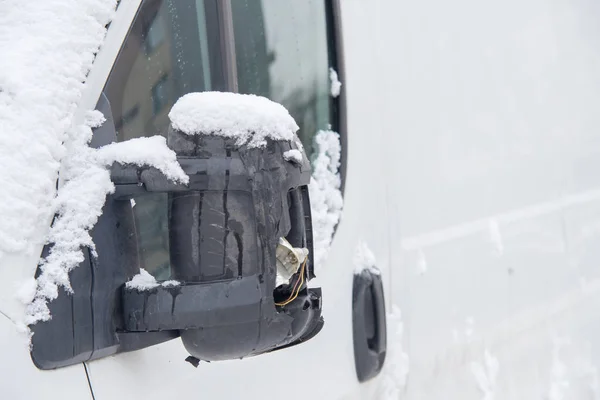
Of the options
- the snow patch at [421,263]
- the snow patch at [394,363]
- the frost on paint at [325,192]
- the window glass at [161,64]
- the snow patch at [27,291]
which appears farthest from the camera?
the snow patch at [421,263]

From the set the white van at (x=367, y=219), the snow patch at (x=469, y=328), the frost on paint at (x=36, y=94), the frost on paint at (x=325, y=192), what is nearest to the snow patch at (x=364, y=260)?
the white van at (x=367, y=219)

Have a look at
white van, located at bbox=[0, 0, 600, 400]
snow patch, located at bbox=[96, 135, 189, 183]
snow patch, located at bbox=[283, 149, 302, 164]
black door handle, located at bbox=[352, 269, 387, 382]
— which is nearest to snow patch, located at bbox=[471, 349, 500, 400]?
white van, located at bbox=[0, 0, 600, 400]

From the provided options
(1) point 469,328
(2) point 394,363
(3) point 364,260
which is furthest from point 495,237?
(3) point 364,260

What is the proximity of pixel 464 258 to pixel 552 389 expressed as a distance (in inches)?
37.3

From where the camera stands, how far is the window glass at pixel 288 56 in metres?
1.53

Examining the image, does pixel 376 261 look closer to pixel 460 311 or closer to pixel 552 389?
pixel 460 311

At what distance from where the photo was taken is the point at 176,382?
4.26 ft

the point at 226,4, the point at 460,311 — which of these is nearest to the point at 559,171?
the point at 460,311

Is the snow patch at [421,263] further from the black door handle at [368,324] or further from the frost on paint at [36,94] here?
the frost on paint at [36,94]

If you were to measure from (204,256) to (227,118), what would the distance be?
0.63ft

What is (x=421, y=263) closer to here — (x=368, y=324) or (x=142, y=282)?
(x=368, y=324)

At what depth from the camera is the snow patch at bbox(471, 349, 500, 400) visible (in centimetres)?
246

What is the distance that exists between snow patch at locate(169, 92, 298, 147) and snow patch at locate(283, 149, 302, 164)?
2cm

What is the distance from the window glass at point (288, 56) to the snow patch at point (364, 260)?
0.27 metres
